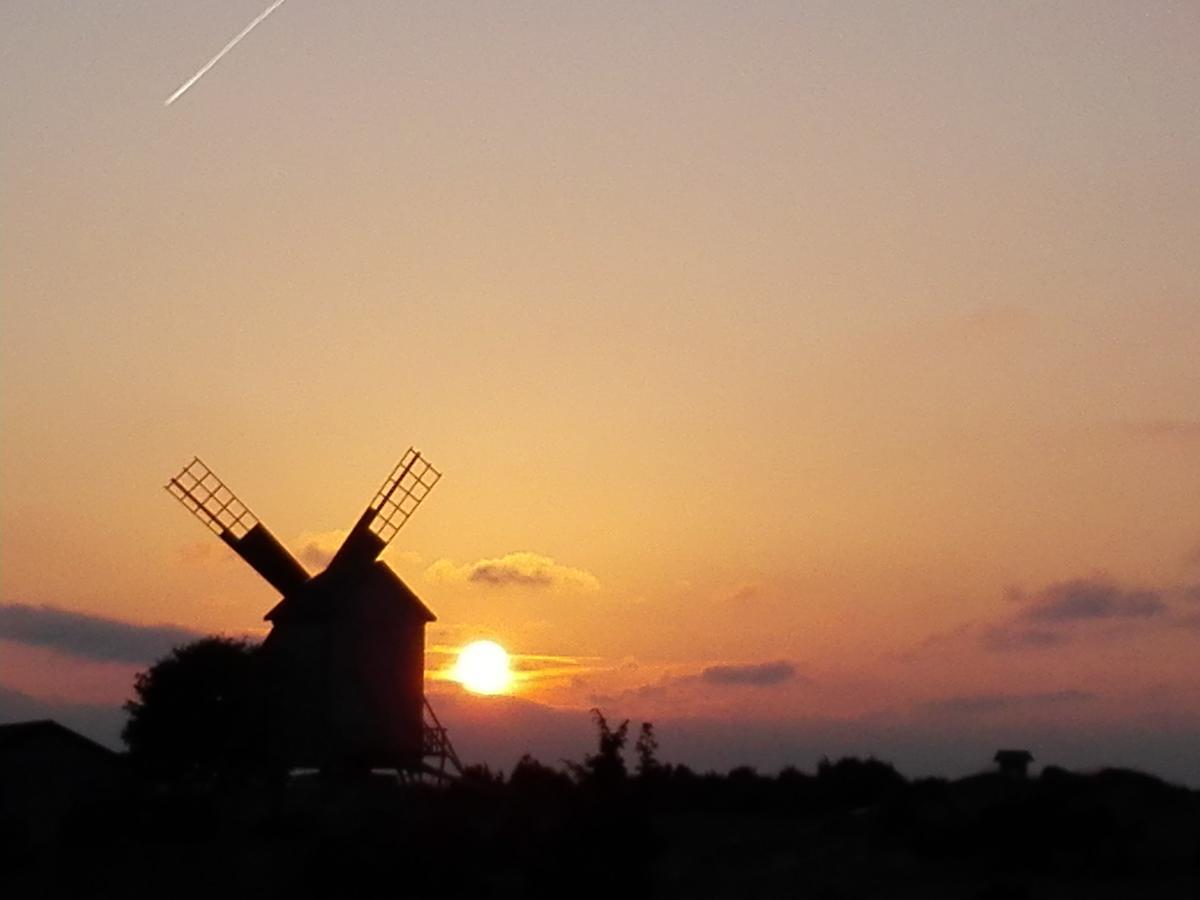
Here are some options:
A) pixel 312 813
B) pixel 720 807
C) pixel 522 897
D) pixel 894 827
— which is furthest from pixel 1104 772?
pixel 312 813

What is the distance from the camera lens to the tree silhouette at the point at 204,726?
61062mm

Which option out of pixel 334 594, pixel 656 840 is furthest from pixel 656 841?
pixel 334 594

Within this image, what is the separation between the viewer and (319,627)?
60.1 metres

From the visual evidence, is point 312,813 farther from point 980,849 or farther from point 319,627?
point 980,849

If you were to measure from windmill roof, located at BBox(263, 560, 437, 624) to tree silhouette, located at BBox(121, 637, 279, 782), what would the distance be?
2336mm

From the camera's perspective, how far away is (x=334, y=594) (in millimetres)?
60219

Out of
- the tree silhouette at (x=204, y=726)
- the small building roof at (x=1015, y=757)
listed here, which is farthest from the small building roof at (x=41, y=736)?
the small building roof at (x=1015, y=757)

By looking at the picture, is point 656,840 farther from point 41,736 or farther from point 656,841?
point 41,736

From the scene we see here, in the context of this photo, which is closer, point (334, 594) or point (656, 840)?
point (656, 840)

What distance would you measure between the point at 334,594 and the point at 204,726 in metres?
5.99

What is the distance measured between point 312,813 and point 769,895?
19770mm

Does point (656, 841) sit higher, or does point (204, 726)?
point (204, 726)

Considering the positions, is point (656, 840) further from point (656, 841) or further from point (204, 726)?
point (204, 726)

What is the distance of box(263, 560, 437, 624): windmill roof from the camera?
60.2 metres
